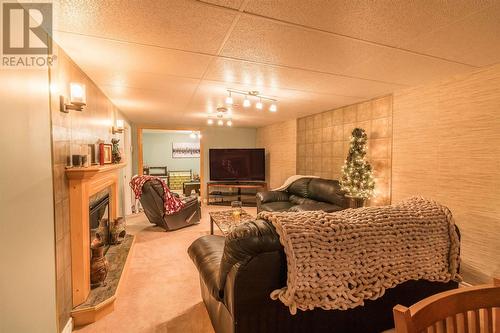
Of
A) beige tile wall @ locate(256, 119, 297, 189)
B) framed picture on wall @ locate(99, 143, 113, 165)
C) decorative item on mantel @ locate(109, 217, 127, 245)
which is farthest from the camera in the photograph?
beige tile wall @ locate(256, 119, 297, 189)

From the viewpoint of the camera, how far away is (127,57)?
210 centimetres

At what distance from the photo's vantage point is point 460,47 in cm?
192

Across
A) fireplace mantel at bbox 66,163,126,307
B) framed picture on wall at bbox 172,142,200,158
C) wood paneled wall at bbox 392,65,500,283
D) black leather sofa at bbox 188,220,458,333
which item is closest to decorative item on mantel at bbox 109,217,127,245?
fireplace mantel at bbox 66,163,126,307

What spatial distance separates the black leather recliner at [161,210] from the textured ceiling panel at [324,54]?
9.23 feet

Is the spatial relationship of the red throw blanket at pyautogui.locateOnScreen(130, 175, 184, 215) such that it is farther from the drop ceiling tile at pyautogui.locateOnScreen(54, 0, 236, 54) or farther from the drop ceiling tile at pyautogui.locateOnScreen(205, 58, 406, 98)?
the drop ceiling tile at pyautogui.locateOnScreen(54, 0, 236, 54)

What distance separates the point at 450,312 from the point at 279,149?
5722 millimetres

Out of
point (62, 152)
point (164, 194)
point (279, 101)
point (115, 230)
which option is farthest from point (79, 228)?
point (279, 101)

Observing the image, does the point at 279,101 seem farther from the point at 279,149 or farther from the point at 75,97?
the point at 75,97

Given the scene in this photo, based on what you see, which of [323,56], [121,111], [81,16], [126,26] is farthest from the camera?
[121,111]

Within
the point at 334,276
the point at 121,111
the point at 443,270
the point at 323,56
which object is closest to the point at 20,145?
the point at 334,276

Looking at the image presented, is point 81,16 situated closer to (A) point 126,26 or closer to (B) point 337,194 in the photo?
(A) point 126,26

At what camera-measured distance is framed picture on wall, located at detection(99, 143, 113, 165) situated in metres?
2.75

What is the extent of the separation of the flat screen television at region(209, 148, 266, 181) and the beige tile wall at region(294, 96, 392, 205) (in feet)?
5.22

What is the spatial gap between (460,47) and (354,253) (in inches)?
73.0
